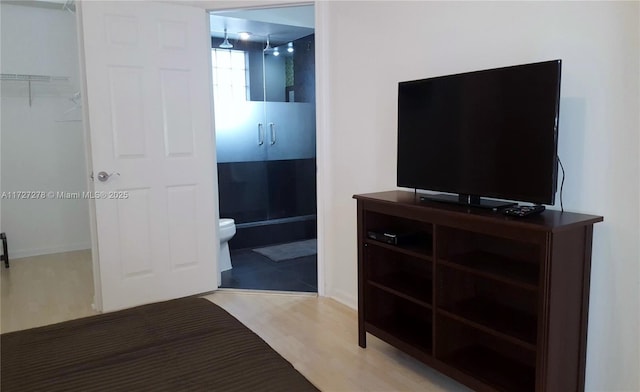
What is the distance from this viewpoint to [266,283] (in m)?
3.68

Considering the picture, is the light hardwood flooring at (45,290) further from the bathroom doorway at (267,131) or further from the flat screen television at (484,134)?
the flat screen television at (484,134)

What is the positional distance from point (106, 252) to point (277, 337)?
1.32 metres

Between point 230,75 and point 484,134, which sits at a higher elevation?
point 230,75

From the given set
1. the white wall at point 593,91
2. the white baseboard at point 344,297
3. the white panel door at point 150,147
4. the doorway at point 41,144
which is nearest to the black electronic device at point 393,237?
the white wall at point 593,91

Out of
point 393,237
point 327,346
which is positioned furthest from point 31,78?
point 393,237

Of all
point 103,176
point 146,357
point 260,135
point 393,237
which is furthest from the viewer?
point 260,135

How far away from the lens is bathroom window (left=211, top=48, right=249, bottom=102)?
4.88 meters

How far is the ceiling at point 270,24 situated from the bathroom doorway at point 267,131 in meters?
0.01

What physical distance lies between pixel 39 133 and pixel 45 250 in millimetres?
1176

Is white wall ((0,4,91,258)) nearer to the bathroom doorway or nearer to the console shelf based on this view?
the bathroom doorway

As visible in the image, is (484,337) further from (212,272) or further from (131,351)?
(212,272)

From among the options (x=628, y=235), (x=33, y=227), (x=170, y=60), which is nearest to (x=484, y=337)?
(x=628, y=235)

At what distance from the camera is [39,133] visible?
15.1ft

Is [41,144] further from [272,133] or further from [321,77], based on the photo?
[321,77]
